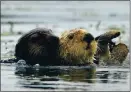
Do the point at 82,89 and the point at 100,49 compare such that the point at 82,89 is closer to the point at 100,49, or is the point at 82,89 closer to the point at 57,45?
the point at 57,45

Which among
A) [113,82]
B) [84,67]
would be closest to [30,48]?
[84,67]

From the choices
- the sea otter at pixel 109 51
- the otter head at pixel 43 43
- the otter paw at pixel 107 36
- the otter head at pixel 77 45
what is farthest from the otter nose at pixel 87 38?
the otter paw at pixel 107 36

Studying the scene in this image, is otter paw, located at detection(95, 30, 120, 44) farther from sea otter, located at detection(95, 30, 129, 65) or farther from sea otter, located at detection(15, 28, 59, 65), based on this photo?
sea otter, located at detection(15, 28, 59, 65)

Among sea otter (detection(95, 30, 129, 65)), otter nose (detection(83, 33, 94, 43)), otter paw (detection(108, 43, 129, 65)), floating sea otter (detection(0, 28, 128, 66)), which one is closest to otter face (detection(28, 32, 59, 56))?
floating sea otter (detection(0, 28, 128, 66))

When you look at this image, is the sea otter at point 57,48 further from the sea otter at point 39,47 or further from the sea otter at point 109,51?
the sea otter at point 109,51

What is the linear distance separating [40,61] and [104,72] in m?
1.08

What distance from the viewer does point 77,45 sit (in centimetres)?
1089

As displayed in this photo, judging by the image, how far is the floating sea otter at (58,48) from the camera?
1089cm

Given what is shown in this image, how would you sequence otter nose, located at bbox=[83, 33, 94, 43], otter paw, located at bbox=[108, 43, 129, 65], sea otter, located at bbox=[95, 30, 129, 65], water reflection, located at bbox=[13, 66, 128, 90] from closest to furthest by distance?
water reflection, located at bbox=[13, 66, 128, 90]
otter nose, located at bbox=[83, 33, 94, 43]
sea otter, located at bbox=[95, 30, 129, 65]
otter paw, located at bbox=[108, 43, 129, 65]

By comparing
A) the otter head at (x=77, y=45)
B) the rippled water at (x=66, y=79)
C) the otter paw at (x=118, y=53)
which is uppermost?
the otter head at (x=77, y=45)

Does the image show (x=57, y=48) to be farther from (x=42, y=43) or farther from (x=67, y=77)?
(x=67, y=77)

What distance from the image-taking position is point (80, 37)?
35.8 feet

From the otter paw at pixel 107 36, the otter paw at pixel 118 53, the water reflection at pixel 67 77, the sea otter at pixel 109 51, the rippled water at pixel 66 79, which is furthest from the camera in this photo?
the otter paw at pixel 118 53

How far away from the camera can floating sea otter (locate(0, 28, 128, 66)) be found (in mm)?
10891
